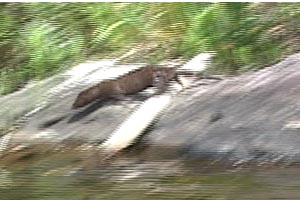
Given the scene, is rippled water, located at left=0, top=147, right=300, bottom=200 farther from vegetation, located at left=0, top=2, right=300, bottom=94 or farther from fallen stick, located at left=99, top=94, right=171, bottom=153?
vegetation, located at left=0, top=2, right=300, bottom=94

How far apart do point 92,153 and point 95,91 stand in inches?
5.7

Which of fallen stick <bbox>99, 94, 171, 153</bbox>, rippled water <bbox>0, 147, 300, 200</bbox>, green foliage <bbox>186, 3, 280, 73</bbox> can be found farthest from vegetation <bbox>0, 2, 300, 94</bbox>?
rippled water <bbox>0, 147, 300, 200</bbox>

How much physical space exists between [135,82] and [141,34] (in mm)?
117

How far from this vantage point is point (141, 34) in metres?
1.39

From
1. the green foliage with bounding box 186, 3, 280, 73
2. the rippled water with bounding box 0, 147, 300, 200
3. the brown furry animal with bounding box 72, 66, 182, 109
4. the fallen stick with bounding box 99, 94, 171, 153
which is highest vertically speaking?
the green foliage with bounding box 186, 3, 280, 73

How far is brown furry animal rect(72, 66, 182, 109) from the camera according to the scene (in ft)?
4.47

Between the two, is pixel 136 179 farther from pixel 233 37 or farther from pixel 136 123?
pixel 233 37

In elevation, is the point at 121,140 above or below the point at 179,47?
below

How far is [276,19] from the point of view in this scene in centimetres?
135

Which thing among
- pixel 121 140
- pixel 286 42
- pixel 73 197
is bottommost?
pixel 73 197

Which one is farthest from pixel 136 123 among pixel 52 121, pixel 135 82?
pixel 52 121

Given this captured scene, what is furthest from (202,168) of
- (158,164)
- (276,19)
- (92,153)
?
(276,19)

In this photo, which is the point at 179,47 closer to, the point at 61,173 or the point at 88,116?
the point at 88,116

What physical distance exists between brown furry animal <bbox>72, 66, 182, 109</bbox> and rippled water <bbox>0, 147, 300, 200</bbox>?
0.15 meters
